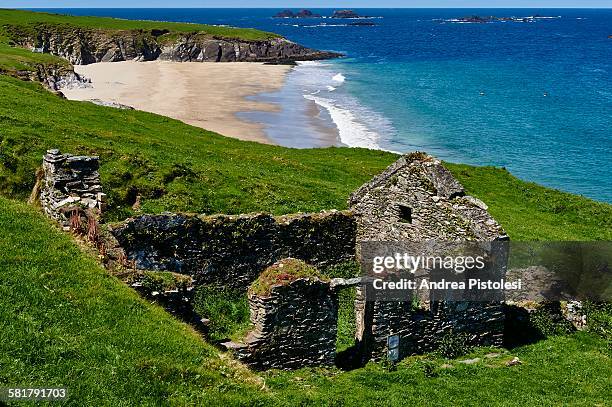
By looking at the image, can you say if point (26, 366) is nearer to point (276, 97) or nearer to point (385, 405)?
point (385, 405)

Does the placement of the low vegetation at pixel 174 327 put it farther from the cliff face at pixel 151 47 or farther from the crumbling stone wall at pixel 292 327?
the cliff face at pixel 151 47

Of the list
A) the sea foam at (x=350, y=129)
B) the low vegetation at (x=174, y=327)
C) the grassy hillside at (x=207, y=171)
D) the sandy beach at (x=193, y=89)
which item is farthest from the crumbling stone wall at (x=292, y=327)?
the sea foam at (x=350, y=129)

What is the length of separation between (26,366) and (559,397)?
12922mm

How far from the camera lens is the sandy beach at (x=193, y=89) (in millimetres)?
76375

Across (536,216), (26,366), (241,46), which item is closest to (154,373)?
(26,366)

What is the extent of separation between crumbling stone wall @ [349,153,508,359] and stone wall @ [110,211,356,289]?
1.37 metres

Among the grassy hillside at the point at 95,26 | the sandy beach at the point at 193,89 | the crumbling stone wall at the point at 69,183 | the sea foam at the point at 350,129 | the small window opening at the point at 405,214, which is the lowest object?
the sea foam at the point at 350,129

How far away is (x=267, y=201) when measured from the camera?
2802cm

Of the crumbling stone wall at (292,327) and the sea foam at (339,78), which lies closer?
the crumbling stone wall at (292,327)

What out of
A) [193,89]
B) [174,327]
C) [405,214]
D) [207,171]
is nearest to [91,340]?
[174,327]

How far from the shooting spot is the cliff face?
142m

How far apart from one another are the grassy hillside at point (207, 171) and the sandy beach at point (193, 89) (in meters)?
19.6

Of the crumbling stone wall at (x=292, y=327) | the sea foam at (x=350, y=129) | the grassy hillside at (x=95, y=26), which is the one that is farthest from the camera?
the grassy hillside at (x=95, y=26)

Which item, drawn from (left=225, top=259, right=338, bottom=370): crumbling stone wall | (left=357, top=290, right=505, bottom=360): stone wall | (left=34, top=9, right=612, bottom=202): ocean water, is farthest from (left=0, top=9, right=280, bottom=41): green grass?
(left=357, top=290, right=505, bottom=360): stone wall
